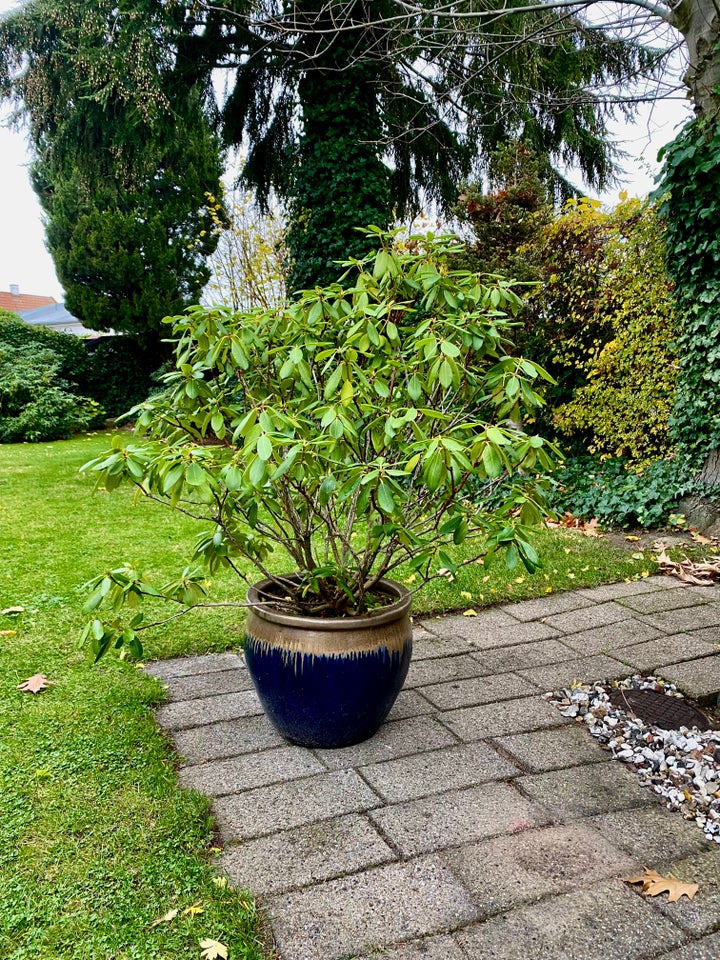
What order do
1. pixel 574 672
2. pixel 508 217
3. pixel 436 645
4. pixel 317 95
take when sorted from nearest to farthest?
pixel 574 672
pixel 436 645
pixel 508 217
pixel 317 95

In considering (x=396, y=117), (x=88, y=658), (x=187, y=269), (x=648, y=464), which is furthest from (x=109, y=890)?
(x=187, y=269)

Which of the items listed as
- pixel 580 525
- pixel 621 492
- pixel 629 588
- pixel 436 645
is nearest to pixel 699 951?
pixel 436 645

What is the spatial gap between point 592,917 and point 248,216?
33.6 feet

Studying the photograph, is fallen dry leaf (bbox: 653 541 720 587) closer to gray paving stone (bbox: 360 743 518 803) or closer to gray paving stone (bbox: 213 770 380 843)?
gray paving stone (bbox: 360 743 518 803)

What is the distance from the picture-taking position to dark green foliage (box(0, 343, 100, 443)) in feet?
34.4

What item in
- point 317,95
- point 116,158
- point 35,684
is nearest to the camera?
point 35,684

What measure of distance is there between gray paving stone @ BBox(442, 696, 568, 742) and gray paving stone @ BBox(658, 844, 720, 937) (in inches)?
29.9

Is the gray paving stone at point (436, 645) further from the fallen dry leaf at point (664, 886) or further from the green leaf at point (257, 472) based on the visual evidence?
the green leaf at point (257, 472)

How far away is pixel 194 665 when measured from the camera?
123 inches

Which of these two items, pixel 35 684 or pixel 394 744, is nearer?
pixel 394 744

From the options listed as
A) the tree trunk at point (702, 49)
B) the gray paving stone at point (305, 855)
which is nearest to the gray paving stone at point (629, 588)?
the gray paving stone at point (305, 855)

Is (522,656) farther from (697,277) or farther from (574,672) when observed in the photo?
(697,277)

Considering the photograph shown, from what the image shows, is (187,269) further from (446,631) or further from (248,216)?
(446,631)

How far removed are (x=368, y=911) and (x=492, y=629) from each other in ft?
6.75
